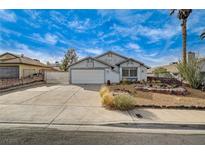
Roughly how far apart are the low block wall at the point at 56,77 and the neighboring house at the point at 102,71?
1.98 m

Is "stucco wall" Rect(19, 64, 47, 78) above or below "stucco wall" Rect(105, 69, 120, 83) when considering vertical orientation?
above

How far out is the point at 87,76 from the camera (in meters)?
25.1

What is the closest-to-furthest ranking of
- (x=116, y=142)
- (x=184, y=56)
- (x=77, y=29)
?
(x=116, y=142), (x=77, y=29), (x=184, y=56)

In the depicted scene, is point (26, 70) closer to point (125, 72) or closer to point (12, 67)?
point (12, 67)

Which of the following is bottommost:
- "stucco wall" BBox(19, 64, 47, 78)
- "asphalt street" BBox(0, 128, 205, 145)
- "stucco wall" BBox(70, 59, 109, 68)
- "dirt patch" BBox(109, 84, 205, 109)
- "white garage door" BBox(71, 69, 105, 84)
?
"asphalt street" BBox(0, 128, 205, 145)

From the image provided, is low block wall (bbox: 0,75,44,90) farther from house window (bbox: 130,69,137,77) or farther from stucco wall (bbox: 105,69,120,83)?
house window (bbox: 130,69,137,77)

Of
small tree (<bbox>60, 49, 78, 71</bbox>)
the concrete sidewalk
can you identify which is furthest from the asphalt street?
small tree (<bbox>60, 49, 78, 71</bbox>)

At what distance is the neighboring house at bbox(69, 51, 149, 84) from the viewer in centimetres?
2511

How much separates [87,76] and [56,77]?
163 inches

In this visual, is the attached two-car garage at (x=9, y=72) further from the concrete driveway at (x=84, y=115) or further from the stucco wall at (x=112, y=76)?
the concrete driveway at (x=84, y=115)

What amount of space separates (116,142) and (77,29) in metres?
8.19
